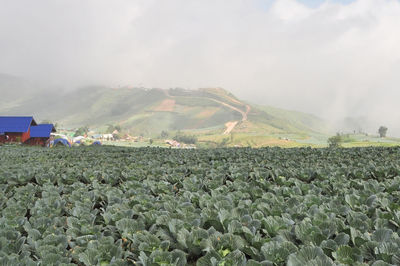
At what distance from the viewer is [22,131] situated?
159ft

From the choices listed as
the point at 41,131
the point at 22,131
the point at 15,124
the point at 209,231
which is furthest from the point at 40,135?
the point at 209,231

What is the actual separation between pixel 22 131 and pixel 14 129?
4.21 ft

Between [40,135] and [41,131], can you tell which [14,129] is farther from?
[41,131]

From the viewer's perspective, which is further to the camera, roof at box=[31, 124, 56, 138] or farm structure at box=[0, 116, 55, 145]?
roof at box=[31, 124, 56, 138]

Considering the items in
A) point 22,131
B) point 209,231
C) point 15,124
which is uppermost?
point 15,124

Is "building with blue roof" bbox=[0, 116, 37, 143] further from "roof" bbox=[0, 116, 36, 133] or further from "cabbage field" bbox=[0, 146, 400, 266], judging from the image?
"cabbage field" bbox=[0, 146, 400, 266]

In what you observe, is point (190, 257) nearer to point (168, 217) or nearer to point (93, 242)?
point (168, 217)

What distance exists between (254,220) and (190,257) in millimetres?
792

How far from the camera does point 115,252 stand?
2518mm

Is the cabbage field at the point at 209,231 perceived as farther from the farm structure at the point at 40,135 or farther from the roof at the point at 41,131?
the farm structure at the point at 40,135

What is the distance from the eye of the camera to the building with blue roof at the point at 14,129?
4744 centimetres

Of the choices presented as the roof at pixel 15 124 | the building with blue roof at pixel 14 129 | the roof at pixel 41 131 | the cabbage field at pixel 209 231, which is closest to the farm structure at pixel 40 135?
the roof at pixel 41 131

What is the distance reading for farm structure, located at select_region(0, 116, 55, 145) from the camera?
47656 millimetres

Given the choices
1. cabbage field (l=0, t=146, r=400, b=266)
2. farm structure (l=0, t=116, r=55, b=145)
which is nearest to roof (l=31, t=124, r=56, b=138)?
farm structure (l=0, t=116, r=55, b=145)
